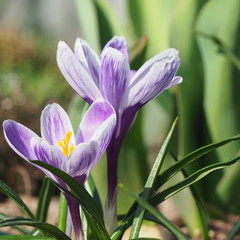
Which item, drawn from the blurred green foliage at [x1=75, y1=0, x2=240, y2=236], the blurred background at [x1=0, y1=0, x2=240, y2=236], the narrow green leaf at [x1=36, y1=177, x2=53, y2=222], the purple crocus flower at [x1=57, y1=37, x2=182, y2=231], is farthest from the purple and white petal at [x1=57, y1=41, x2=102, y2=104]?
the blurred green foliage at [x1=75, y1=0, x2=240, y2=236]

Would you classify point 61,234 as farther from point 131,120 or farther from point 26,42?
point 26,42

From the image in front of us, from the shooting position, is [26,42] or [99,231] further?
[26,42]

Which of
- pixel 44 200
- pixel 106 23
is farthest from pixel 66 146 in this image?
pixel 106 23

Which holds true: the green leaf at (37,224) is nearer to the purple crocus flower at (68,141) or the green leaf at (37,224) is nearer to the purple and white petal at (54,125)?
the purple crocus flower at (68,141)

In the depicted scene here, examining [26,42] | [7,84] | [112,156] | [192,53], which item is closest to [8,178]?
[7,84]

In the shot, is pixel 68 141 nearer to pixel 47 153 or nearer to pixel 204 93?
pixel 47 153

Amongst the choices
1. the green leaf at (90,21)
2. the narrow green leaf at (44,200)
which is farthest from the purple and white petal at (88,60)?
the green leaf at (90,21)

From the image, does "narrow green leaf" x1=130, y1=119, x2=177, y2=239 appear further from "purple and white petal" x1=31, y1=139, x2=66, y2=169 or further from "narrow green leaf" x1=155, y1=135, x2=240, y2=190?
"purple and white petal" x1=31, y1=139, x2=66, y2=169

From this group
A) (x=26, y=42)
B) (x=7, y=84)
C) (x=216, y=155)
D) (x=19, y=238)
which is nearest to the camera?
(x=19, y=238)
